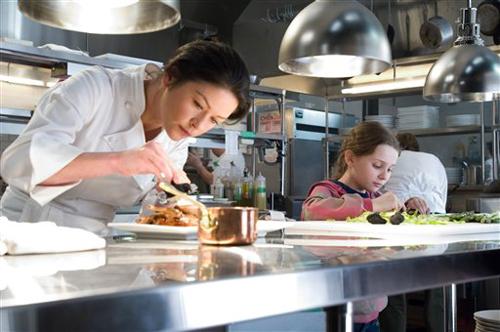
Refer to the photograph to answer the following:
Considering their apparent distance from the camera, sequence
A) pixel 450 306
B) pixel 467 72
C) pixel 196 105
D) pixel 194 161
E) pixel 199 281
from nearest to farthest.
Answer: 1. pixel 199 281
2. pixel 196 105
3. pixel 450 306
4. pixel 467 72
5. pixel 194 161

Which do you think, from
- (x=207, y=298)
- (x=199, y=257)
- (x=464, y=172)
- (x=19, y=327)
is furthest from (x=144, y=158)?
(x=464, y=172)

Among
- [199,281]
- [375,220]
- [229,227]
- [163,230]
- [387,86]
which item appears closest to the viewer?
[199,281]

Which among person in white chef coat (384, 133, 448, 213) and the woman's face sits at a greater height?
the woman's face

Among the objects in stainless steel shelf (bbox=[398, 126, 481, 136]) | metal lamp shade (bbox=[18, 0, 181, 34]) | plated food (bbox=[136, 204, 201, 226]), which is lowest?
plated food (bbox=[136, 204, 201, 226])

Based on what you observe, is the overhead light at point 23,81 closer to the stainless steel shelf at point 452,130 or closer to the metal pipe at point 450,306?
the stainless steel shelf at point 452,130

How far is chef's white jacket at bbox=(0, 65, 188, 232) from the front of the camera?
176 centimetres

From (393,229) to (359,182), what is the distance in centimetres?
110

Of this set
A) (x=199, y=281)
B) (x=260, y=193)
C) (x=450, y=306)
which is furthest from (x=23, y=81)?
(x=199, y=281)

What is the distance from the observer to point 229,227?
51.9 inches

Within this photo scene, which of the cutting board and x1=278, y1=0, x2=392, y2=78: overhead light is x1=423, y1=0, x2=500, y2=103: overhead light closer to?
x1=278, y1=0, x2=392, y2=78: overhead light

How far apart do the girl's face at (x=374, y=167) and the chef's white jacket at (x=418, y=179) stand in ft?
4.39

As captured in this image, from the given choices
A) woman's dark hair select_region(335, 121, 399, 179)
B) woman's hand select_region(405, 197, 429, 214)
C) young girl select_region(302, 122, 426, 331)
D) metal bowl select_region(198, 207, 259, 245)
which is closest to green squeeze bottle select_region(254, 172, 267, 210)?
young girl select_region(302, 122, 426, 331)

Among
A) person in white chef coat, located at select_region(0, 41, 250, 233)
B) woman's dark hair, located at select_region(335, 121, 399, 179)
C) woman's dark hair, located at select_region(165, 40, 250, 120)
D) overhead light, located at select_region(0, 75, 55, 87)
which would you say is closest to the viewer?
person in white chef coat, located at select_region(0, 41, 250, 233)

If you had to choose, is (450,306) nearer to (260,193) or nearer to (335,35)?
(335,35)
